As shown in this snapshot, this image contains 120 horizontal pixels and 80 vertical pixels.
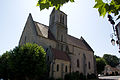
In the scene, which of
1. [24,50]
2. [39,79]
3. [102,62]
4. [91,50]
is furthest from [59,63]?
[102,62]

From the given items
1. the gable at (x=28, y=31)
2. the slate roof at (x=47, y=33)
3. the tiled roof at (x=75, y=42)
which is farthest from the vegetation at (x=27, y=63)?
the tiled roof at (x=75, y=42)

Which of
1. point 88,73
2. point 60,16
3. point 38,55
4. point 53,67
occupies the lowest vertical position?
point 88,73

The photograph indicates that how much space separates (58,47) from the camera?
31312 mm

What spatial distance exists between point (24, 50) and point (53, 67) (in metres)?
7.30

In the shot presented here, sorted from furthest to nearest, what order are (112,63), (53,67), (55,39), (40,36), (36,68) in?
(112,63) → (55,39) → (40,36) → (53,67) → (36,68)

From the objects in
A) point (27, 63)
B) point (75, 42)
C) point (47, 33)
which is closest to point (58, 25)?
point (47, 33)

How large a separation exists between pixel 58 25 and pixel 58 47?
716 cm

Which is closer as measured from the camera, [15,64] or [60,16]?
[15,64]

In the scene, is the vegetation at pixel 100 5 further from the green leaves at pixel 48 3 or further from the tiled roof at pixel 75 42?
the tiled roof at pixel 75 42

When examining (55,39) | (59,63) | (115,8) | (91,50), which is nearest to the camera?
(115,8)

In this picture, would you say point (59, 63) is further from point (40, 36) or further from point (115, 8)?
point (115, 8)

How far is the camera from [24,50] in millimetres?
20141

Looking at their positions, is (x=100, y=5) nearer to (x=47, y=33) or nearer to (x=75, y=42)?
(x=47, y=33)

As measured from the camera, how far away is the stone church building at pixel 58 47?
24750 mm
